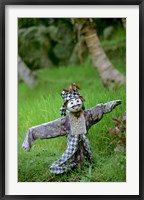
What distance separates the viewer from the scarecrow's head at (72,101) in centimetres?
220

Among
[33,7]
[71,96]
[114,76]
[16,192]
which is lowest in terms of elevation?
[16,192]

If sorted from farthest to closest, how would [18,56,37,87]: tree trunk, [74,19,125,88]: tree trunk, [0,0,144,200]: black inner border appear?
[18,56,37,87]: tree trunk → [74,19,125,88]: tree trunk → [0,0,144,200]: black inner border

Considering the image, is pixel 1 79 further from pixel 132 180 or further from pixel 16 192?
pixel 132 180

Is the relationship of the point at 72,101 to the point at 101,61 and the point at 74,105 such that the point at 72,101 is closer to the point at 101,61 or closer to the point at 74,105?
the point at 74,105

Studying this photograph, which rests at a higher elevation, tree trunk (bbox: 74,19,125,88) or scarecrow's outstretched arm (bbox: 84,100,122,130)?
tree trunk (bbox: 74,19,125,88)

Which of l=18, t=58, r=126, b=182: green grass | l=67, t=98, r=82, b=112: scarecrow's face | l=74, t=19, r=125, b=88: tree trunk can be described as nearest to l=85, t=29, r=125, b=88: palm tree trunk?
l=74, t=19, r=125, b=88: tree trunk

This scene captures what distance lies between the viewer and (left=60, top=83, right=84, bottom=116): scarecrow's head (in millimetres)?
2199

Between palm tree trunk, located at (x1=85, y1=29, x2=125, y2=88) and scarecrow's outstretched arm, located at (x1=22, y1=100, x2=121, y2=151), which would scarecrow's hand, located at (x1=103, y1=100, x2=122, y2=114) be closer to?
scarecrow's outstretched arm, located at (x1=22, y1=100, x2=121, y2=151)

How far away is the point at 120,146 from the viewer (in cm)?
226

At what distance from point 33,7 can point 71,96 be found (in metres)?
0.44

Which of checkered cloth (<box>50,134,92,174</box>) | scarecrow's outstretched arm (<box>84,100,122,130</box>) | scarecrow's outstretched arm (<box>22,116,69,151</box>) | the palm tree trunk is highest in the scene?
the palm tree trunk

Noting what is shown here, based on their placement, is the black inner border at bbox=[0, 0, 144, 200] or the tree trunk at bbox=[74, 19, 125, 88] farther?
the tree trunk at bbox=[74, 19, 125, 88]

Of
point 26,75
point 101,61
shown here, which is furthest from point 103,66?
point 26,75

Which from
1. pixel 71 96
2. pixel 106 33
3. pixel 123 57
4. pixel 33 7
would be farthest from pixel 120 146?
pixel 106 33
